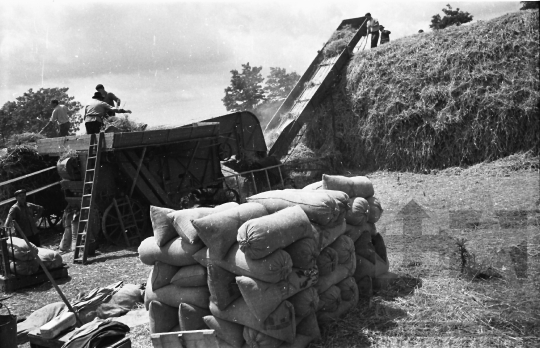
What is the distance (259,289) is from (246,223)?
0.59m

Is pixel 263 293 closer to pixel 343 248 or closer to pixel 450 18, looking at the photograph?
pixel 343 248

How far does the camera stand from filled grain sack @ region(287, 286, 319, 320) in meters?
4.76

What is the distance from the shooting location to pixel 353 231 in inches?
242

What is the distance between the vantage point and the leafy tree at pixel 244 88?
20.6 metres

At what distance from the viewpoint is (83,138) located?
1063 cm

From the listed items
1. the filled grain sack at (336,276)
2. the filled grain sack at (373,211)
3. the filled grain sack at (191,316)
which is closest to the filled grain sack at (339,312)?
the filled grain sack at (336,276)

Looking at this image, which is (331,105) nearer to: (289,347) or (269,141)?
(269,141)

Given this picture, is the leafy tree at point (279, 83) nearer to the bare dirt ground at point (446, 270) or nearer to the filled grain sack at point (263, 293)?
the bare dirt ground at point (446, 270)

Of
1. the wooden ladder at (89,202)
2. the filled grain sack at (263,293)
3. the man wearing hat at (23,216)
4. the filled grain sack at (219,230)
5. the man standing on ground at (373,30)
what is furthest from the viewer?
the man standing on ground at (373,30)

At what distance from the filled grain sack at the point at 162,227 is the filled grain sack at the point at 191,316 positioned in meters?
0.70

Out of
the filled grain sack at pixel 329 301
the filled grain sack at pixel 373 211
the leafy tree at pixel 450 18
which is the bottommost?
the filled grain sack at pixel 329 301

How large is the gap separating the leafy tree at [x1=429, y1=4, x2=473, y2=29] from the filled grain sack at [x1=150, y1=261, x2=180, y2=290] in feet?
72.5

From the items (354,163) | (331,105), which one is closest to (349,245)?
(354,163)

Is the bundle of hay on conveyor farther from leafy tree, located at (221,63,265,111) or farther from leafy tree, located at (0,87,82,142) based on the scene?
leafy tree, located at (0,87,82,142)
